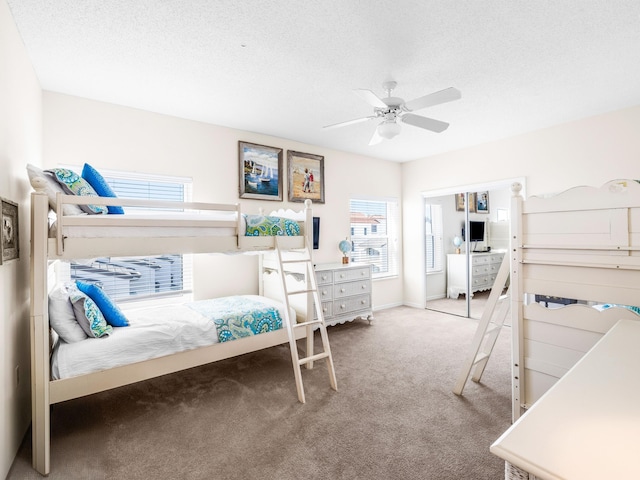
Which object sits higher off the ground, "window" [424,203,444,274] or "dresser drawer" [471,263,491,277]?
"window" [424,203,444,274]

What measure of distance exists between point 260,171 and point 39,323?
112 inches

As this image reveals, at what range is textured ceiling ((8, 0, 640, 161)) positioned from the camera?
196cm

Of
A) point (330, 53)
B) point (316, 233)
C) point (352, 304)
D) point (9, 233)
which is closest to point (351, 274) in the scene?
point (352, 304)

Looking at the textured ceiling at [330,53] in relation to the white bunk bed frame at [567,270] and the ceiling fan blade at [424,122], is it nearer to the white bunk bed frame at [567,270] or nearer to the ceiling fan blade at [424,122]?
the ceiling fan blade at [424,122]

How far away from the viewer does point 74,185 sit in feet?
7.27

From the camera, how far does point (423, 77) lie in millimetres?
2742

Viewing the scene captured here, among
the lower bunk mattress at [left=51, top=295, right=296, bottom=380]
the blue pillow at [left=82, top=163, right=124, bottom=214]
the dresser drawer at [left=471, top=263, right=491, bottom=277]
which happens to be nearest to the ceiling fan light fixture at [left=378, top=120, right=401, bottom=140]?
the lower bunk mattress at [left=51, top=295, right=296, bottom=380]

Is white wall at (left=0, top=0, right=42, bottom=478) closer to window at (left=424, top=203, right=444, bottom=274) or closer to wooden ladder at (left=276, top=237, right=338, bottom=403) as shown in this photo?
wooden ladder at (left=276, top=237, right=338, bottom=403)

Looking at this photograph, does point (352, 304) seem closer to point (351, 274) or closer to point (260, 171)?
point (351, 274)

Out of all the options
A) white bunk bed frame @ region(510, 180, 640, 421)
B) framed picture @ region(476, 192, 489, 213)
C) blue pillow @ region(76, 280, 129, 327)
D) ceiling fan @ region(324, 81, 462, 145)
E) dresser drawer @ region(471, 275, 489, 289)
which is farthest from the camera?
dresser drawer @ region(471, 275, 489, 289)

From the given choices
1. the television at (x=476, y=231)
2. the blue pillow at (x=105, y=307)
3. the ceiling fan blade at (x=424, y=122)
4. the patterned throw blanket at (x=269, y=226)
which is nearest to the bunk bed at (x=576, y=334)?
the ceiling fan blade at (x=424, y=122)

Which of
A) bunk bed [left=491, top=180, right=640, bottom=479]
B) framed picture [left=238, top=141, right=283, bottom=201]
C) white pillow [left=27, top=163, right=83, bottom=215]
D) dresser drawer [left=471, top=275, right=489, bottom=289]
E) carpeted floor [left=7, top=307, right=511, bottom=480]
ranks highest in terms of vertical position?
framed picture [left=238, top=141, right=283, bottom=201]

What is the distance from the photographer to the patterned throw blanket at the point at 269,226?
276 centimetres

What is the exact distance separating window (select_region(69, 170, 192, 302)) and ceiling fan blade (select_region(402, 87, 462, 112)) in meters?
2.56
